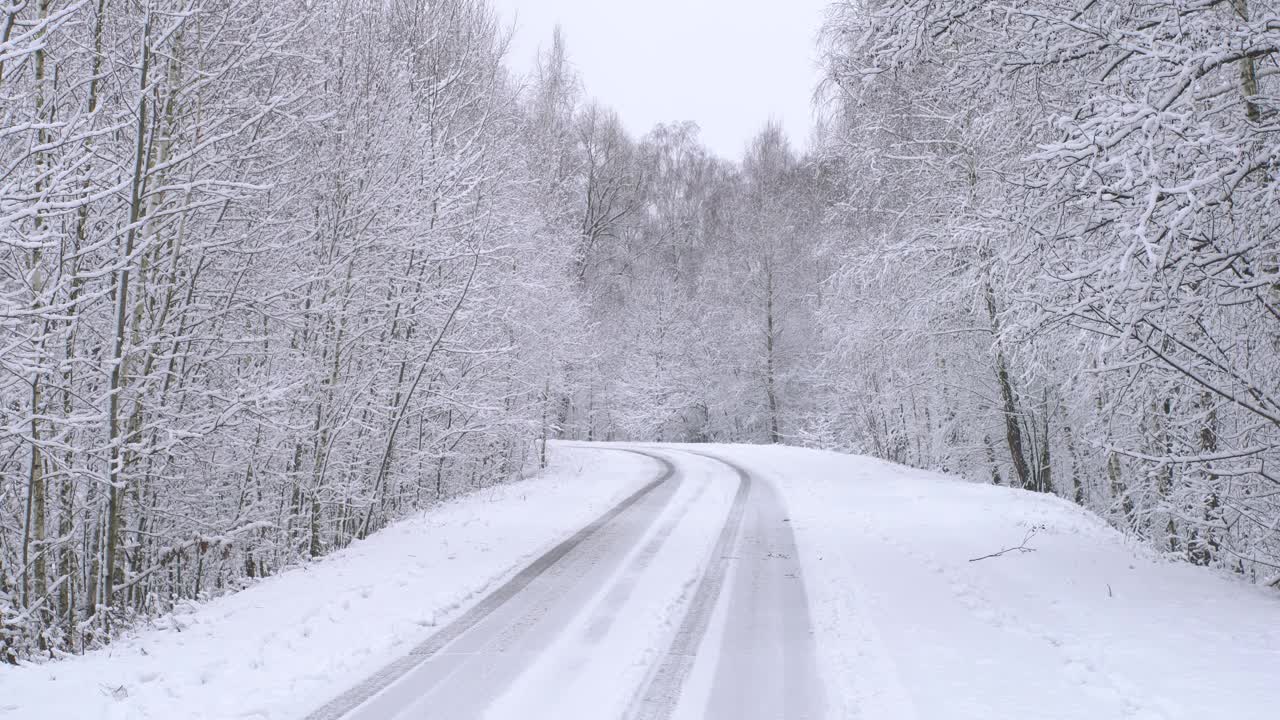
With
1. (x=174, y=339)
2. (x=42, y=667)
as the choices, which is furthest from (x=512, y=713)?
(x=174, y=339)

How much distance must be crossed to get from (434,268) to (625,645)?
8.24 metres

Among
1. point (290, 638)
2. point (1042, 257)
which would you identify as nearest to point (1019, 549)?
point (1042, 257)

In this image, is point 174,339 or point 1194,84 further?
point 174,339

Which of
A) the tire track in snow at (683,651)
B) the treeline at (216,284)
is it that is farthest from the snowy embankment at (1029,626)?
the treeline at (216,284)

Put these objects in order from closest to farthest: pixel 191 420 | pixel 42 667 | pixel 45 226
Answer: pixel 42 667 < pixel 45 226 < pixel 191 420

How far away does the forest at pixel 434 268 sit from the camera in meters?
5.20

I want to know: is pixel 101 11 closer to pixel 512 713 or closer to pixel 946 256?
pixel 512 713

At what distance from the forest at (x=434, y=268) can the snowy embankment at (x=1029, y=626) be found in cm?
72

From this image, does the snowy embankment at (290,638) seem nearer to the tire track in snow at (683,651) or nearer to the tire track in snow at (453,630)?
the tire track in snow at (453,630)

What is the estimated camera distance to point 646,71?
321 feet

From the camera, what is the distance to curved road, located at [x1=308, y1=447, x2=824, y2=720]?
14.2ft

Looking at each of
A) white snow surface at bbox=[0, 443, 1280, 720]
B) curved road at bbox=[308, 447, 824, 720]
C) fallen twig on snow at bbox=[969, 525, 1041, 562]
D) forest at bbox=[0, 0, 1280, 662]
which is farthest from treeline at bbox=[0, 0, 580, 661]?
fallen twig on snow at bbox=[969, 525, 1041, 562]

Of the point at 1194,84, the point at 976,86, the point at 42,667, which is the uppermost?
the point at 976,86

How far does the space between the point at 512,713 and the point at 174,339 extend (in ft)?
18.0
